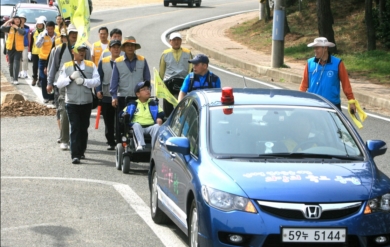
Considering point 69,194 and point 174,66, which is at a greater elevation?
point 174,66

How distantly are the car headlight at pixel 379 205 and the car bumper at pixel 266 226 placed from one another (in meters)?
0.04

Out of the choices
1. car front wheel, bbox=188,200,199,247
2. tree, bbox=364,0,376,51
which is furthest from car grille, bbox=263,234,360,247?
tree, bbox=364,0,376,51

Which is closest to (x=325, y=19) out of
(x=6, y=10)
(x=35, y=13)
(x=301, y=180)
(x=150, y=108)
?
(x=35, y=13)

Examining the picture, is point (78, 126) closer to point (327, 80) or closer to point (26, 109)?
point (327, 80)

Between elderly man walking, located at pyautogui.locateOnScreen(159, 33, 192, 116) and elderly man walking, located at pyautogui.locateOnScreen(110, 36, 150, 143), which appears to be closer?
elderly man walking, located at pyautogui.locateOnScreen(110, 36, 150, 143)

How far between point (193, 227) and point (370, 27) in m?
21.1

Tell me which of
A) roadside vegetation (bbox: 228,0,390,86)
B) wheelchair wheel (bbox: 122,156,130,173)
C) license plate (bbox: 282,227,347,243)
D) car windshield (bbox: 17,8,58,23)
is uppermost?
license plate (bbox: 282,227,347,243)

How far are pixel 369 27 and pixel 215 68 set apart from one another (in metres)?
5.08

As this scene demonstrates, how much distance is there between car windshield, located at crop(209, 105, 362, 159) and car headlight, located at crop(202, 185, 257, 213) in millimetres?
690

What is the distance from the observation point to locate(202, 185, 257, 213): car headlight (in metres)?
6.78

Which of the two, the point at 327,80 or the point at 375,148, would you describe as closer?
the point at 375,148

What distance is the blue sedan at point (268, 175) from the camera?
6.74 m

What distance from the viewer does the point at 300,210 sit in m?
6.74

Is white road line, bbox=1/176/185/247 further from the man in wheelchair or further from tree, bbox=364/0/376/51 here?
tree, bbox=364/0/376/51
